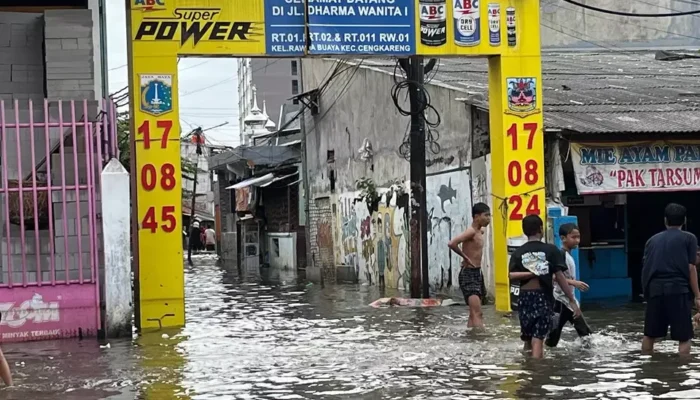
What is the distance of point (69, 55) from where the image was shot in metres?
15.8

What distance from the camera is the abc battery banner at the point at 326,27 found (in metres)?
14.7

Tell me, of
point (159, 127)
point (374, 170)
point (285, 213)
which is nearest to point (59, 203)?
point (159, 127)

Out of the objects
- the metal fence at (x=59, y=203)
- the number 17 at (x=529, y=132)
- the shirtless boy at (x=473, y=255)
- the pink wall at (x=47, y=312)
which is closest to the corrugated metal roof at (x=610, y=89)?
the number 17 at (x=529, y=132)

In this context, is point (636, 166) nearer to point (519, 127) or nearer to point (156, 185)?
point (519, 127)

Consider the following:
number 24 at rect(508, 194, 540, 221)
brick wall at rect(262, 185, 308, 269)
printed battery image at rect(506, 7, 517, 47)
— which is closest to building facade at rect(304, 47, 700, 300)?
number 24 at rect(508, 194, 540, 221)

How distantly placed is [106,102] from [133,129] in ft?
3.60

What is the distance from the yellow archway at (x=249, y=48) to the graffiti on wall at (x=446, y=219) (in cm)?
365

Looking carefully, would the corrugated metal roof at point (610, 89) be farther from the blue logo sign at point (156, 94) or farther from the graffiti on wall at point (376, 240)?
the blue logo sign at point (156, 94)

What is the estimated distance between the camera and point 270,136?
39.1 metres

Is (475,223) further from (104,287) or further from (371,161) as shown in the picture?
(371,161)

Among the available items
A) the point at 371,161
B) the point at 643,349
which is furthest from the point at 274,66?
the point at 643,349

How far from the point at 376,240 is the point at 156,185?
10606 mm

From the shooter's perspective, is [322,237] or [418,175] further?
[322,237]

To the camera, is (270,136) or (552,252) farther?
(270,136)
